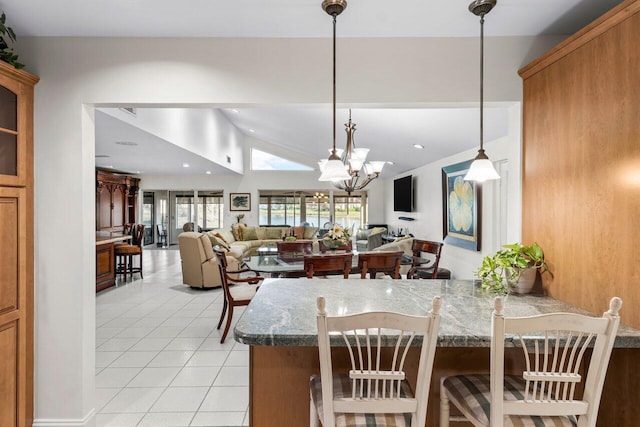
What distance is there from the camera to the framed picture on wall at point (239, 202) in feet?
34.2

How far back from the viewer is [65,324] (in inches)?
81.7

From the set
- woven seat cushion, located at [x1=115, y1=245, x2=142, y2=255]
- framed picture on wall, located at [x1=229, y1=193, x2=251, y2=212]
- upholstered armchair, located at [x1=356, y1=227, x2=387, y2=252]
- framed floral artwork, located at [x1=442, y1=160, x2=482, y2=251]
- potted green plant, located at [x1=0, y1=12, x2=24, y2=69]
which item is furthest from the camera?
framed picture on wall, located at [x1=229, y1=193, x2=251, y2=212]

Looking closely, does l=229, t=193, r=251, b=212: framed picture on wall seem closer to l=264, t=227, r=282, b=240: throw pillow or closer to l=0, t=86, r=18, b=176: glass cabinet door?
l=264, t=227, r=282, b=240: throw pillow

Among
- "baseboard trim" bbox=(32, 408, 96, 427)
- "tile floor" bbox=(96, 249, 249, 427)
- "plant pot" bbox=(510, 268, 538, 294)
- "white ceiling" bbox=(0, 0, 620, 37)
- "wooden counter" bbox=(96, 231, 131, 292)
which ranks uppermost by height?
"white ceiling" bbox=(0, 0, 620, 37)

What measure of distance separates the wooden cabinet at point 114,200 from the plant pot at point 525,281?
8.02m

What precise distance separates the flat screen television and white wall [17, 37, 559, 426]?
16.1 feet

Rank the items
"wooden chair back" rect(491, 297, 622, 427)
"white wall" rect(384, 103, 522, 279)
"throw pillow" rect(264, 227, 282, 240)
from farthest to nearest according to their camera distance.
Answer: "throw pillow" rect(264, 227, 282, 240), "white wall" rect(384, 103, 522, 279), "wooden chair back" rect(491, 297, 622, 427)

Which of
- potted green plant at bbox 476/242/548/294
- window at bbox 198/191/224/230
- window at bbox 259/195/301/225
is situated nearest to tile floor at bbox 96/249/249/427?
potted green plant at bbox 476/242/548/294

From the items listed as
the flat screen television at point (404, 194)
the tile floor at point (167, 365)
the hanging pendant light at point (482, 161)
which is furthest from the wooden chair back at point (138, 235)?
the hanging pendant light at point (482, 161)

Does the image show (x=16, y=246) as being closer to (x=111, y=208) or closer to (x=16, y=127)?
(x=16, y=127)

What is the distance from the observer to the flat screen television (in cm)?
693

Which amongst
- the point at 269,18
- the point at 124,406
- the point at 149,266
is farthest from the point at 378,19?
the point at 149,266

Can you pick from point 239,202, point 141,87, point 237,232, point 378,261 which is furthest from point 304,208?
point 141,87

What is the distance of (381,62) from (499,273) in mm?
1432
